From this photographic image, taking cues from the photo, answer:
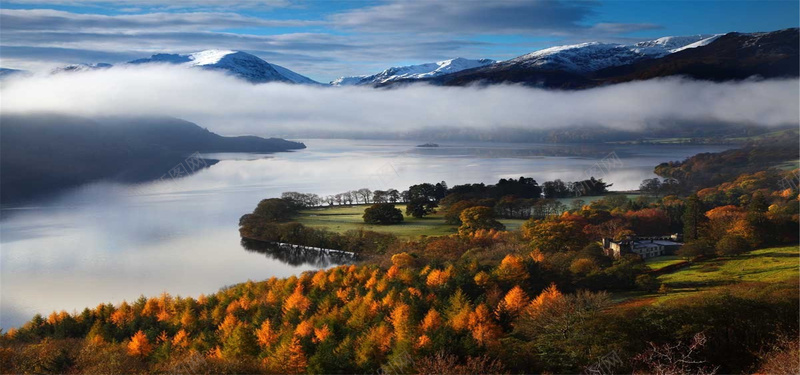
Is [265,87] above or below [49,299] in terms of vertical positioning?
above

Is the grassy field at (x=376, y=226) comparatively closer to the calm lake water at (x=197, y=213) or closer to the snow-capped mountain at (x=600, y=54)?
the calm lake water at (x=197, y=213)

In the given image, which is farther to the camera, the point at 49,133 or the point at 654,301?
the point at 49,133

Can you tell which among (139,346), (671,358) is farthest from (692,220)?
(139,346)

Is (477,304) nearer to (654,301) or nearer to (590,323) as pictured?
(590,323)

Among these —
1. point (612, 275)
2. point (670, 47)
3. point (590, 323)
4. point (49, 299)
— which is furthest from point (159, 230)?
point (670, 47)

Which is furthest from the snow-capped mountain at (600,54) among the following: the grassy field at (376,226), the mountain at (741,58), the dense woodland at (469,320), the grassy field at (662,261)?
the grassy field at (662,261)

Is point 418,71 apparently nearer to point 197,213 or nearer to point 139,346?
point 197,213
